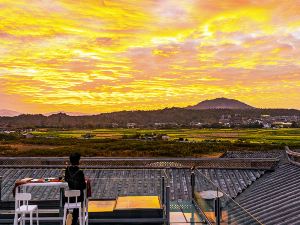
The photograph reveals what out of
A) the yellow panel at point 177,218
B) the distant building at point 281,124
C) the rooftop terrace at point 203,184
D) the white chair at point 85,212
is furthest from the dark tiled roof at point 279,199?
the distant building at point 281,124

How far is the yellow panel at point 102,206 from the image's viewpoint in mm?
9422

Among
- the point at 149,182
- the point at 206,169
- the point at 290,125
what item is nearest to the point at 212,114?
the point at 290,125

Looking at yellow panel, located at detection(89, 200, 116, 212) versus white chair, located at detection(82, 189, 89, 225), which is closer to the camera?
white chair, located at detection(82, 189, 89, 225)

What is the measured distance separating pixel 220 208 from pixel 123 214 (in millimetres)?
2219

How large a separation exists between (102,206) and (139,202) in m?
0.88

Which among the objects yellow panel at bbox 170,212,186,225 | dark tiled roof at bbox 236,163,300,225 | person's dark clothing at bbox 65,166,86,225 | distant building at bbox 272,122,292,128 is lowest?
dark tiled roof at bbox 236,163,300,225

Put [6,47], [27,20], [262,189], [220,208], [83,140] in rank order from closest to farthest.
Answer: [220,208]
[262,189]
[27,20]
[6,47]
[83,140]

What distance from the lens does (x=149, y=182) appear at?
12344 millimetres

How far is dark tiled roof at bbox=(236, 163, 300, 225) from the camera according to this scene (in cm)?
1380

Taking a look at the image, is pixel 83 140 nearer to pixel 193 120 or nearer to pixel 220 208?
pixel 193 120

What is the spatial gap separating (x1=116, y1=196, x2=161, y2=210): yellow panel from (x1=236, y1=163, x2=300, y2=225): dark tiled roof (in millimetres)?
4943

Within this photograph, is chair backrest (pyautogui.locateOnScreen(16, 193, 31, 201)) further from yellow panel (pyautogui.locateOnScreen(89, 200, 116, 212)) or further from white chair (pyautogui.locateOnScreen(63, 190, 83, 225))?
yellow panel (pyautogui.locateOnScreen(89, 200, 116, 212))

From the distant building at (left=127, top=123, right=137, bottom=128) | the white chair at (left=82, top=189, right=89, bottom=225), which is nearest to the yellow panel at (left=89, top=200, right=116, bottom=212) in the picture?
the white chair at (left=82, top=189, right=89, bottom=225)

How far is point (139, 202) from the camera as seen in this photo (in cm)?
1002
